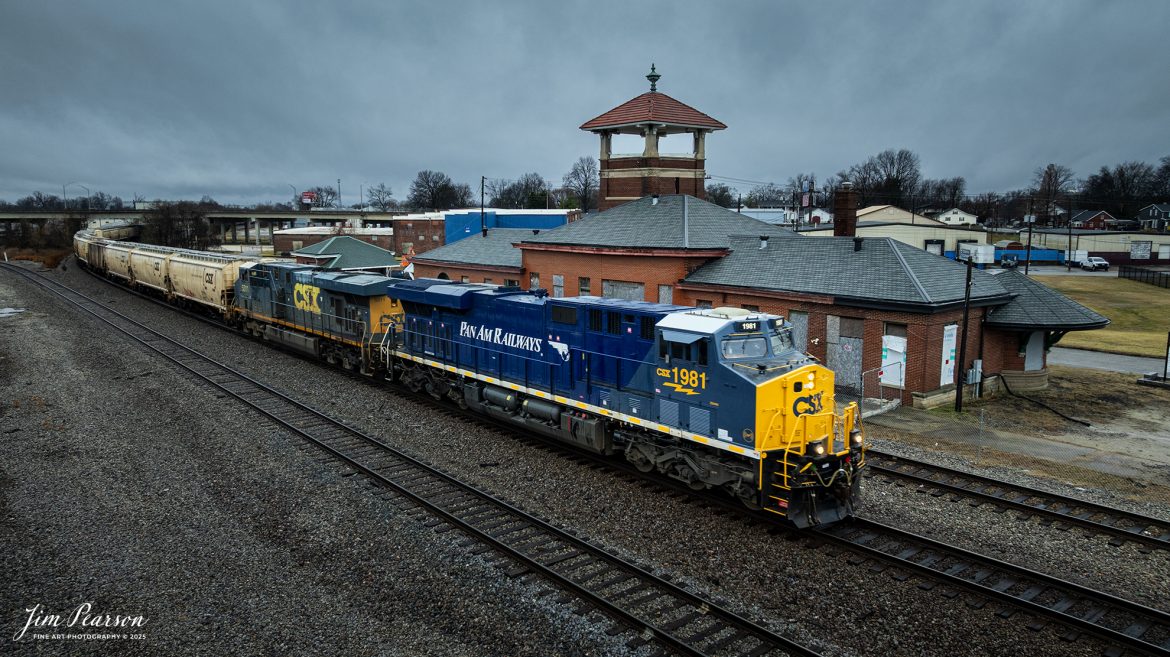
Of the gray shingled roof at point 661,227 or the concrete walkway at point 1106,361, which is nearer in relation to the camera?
the concrete walkway at point 1106,361

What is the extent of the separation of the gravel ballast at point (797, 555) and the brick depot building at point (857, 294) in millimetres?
8353

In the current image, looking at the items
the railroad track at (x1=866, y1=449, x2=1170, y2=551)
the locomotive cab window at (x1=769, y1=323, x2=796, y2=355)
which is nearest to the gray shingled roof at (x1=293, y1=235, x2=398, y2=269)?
the locomotive cab window at (x1=769, y1=323, x2=796, y2=355)

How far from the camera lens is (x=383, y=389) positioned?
74.9ft

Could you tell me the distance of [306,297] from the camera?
27.2m

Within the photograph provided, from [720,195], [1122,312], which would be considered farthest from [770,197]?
[1122,312]

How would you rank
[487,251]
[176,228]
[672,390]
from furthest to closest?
[176,228] < [487,251] < [672,390]

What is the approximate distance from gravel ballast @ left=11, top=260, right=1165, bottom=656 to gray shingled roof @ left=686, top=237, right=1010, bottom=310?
8.93 meters

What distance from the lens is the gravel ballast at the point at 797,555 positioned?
9.38 metres

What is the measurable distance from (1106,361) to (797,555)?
25.6 metres

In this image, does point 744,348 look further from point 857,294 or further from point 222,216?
point 222,216

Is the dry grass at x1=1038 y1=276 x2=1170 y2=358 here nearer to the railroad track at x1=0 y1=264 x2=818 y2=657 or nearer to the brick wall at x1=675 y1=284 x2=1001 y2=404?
the brick wall at x1=675 y1=284 x2=1001 y2=404

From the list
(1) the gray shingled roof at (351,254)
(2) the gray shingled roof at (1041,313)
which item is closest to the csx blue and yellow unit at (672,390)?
(2) the gray shingled roof at (1041,313)

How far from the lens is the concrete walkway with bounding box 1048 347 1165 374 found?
27.8 metres

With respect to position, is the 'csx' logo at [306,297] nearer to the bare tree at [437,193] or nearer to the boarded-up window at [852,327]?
the boarded-up window at [852,327]
